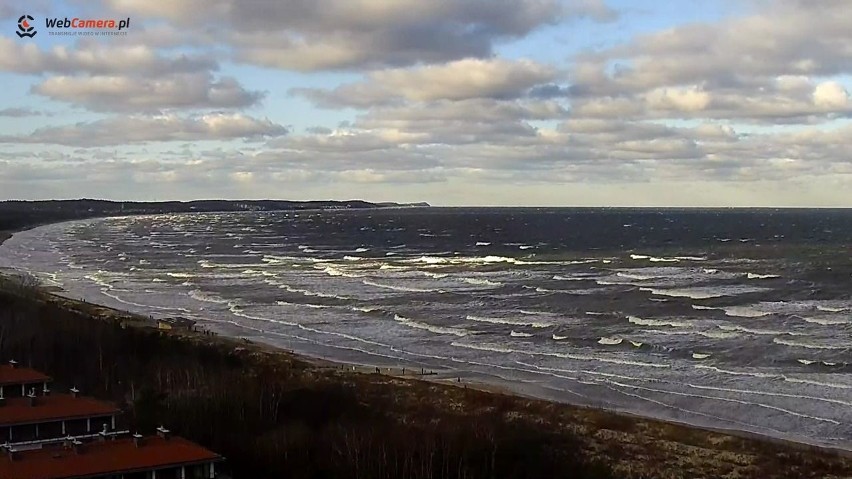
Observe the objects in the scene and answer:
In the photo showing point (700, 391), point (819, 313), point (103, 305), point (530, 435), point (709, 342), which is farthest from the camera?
point (103, 305)

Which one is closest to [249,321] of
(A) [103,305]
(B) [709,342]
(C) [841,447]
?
(A) [103,305]

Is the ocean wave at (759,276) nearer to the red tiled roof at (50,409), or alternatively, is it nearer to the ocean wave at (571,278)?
the ocean wave at (571,278)

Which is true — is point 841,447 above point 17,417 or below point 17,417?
below

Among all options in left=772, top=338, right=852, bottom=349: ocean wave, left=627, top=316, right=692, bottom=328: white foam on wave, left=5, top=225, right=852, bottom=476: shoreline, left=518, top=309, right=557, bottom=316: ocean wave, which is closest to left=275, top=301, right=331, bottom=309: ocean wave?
left=5, top=225, right=852, bottom=476: shoreline

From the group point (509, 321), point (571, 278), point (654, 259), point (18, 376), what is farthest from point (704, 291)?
point (18, 376)

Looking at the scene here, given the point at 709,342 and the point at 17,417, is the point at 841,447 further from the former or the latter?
the point at 17,417

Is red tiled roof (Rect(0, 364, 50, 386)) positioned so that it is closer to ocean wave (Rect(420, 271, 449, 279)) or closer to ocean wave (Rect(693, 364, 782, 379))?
ocean wave (Rect(693, 364, 782, 379))

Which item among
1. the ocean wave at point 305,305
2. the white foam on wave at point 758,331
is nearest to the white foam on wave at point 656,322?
the white foam on wave at point 758,331
